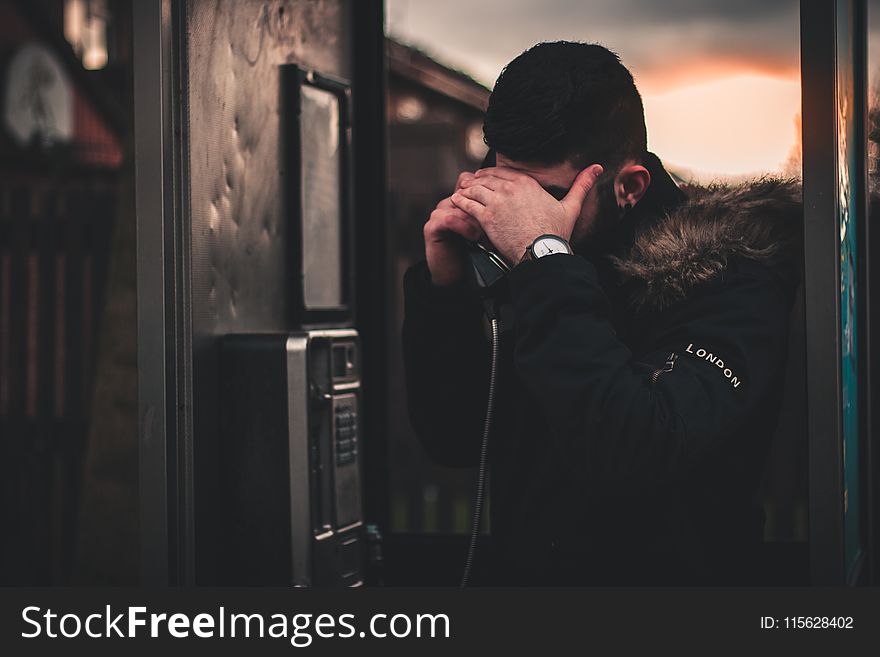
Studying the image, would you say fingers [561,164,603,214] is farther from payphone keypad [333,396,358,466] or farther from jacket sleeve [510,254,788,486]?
payphone keypad [333,396,358,466]

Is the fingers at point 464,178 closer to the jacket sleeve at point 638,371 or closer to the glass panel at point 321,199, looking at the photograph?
the jacket sleeve at point 638,371

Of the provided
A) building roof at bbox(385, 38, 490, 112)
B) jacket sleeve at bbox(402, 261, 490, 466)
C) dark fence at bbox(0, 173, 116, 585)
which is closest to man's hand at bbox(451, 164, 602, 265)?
jacket sleeve at bbox(402, 261, 490, 466)

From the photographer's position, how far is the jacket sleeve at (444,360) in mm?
2035

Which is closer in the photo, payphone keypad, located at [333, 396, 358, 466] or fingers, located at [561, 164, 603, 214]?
fingers, located at [561, 164, 603, 214]

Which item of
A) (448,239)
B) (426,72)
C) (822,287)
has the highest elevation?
(426,72)

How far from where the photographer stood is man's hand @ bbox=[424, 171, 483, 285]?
1938 mm

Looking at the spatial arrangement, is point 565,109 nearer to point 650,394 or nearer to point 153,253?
point 650,394

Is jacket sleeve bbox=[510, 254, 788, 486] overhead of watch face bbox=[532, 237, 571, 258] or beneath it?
beneath

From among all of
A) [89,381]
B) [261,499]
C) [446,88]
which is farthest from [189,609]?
[446,88]

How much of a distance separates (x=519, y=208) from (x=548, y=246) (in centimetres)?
10

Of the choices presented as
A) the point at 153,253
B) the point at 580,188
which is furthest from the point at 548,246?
the point at 153,253

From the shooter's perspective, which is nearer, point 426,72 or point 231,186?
point 231,186

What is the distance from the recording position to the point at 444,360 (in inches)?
80.8

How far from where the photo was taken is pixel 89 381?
4.84 metres
